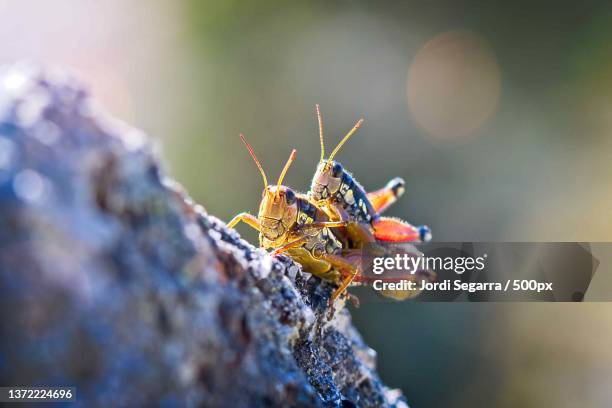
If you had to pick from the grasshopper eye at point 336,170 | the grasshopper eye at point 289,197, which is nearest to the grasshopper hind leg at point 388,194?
the grasshopper eye at point 336,170

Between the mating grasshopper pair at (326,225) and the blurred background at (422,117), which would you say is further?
the blurred background at (422,117)

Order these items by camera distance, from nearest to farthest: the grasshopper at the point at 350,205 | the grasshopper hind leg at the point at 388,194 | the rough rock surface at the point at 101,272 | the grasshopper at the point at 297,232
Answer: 1. the rough rock surface at the point at 101,272
2. the grasshopper at the point at 297,232
3. the grasshopper at the point at 350,205
4. the grasshopper hind leg at the point at 388,194

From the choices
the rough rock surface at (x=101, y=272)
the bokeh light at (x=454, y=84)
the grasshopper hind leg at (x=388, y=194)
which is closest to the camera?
the rough rock surface at (x=101, y=272)

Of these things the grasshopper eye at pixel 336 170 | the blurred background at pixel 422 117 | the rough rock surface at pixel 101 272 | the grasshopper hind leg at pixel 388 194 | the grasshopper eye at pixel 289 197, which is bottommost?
the rough rock surface at pixel 101 272

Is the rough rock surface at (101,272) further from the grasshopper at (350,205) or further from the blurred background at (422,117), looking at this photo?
the blurred background at (422,117)

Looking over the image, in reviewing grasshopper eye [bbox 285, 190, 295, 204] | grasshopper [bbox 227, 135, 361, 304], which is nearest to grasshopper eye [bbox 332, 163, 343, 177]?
grasshopper [bbox 227, 135, 361, 304]

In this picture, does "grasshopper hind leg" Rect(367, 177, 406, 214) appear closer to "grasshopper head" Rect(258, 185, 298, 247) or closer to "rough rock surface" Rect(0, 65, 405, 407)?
"grasshopper head" Rect(258, 185, 298, 247)

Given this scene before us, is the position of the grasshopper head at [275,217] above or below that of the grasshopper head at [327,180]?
below

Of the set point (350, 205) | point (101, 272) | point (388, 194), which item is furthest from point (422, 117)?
point (101, 272)

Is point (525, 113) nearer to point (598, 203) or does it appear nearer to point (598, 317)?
point (598, 203)
